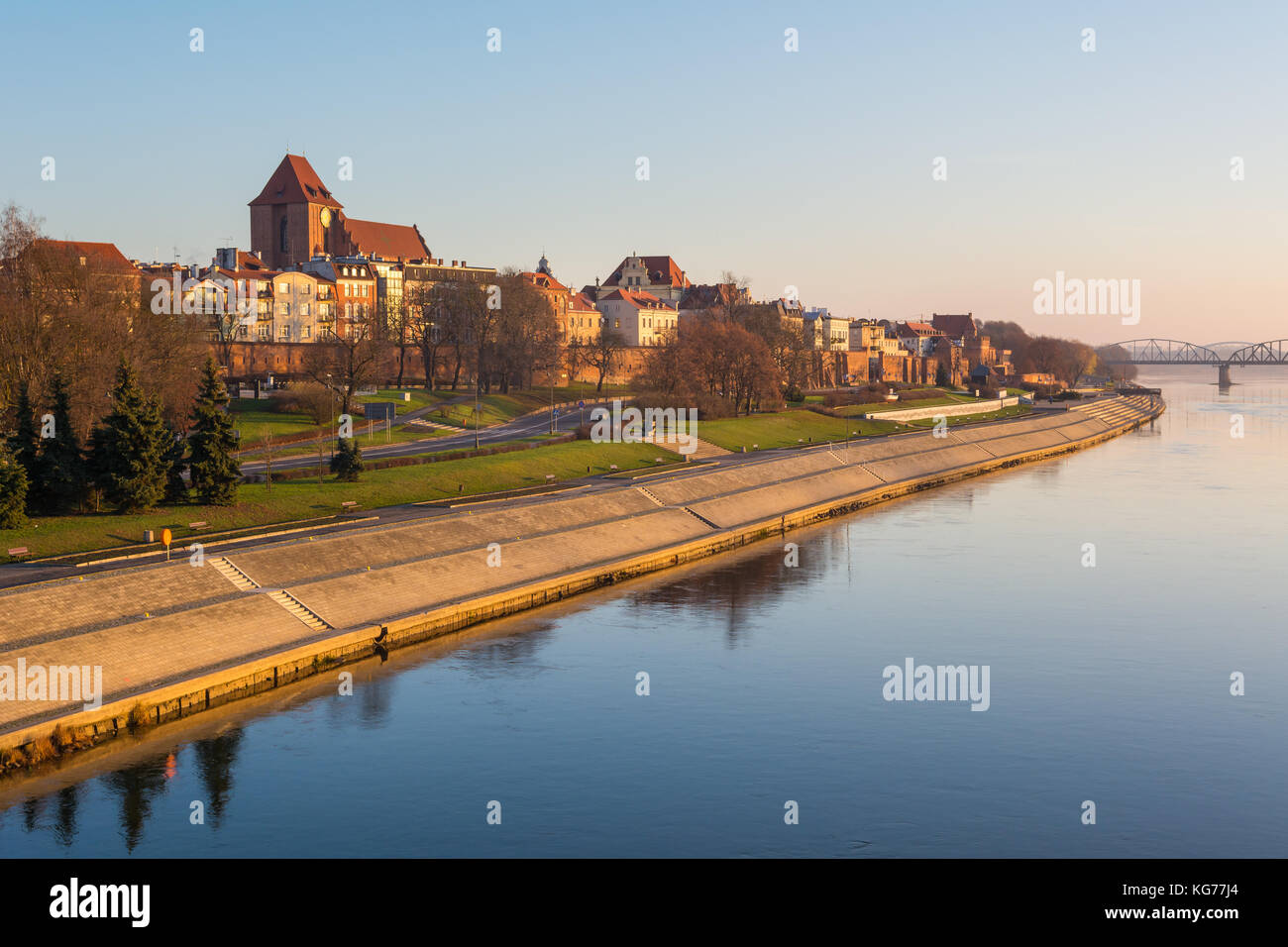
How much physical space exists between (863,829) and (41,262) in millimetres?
46203

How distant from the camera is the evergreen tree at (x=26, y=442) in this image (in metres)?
44.4

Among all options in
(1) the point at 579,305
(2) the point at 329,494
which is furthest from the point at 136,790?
(1) the point at 579,305

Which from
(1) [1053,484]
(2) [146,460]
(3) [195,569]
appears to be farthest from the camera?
(1) [1053,484]

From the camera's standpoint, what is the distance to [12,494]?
1645 inches

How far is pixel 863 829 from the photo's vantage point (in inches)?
966

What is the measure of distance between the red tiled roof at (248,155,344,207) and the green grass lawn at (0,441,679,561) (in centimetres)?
8854

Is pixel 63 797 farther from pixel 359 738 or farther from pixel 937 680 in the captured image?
pixel 937 680

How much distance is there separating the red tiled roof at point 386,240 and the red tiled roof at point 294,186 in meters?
4.25

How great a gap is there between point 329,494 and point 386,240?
4604 inches

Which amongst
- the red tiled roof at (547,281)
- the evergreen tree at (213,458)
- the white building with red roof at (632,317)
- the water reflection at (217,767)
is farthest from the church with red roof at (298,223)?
the water reflection at (217,767)

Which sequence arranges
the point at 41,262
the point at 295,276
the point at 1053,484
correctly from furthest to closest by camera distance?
1. the point at 295,276
2. the point at 1053,484
3. the point at 41,262

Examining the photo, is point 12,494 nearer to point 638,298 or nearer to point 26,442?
point 26,442
